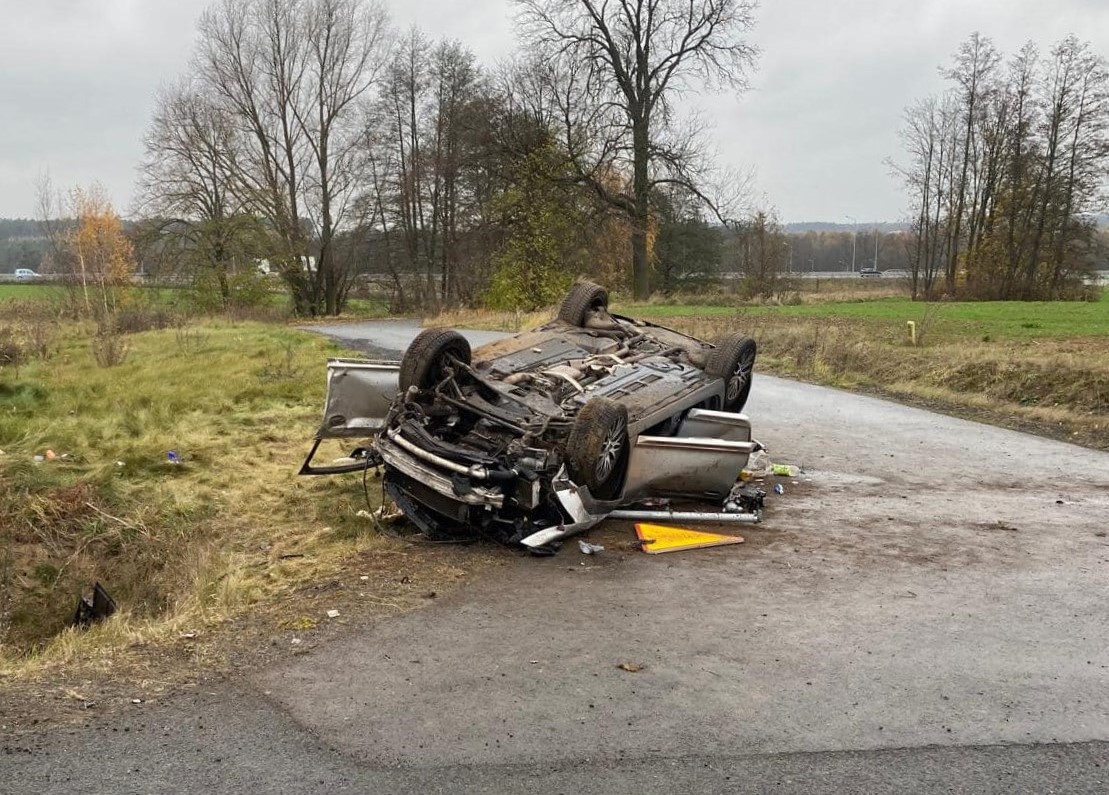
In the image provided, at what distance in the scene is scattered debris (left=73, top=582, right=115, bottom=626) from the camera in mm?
5488

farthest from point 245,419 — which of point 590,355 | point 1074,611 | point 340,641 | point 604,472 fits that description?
point 1074,611

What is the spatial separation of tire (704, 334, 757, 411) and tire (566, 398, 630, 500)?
222 centimetres

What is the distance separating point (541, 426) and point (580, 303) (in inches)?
124

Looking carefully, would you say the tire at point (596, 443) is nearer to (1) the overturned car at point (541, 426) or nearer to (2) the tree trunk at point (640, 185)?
(1) the overturned car at point (541, 426)

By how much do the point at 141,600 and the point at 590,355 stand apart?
Answer: 4371mm

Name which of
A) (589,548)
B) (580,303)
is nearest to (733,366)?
(580,303)

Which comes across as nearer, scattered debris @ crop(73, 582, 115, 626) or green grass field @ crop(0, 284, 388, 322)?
scattered debris @ crop(73, 582, 115, 626)

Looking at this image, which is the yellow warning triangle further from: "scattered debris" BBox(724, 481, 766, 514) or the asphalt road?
"scattered debris" BBox(724, 481, 766, 514)

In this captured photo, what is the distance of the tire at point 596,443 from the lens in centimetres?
606

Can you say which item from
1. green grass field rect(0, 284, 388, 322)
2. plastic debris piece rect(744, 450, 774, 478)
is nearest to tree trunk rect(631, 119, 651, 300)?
green grass field rect(0, 284, 388, 322)

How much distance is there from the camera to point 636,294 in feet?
141

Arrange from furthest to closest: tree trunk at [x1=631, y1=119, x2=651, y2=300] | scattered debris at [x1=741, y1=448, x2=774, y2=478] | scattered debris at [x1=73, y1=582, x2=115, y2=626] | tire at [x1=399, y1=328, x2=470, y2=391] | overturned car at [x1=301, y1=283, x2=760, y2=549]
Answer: tree trunk at [x1=631, y1=119, x2=651, y2=300] < scattered debris at [x1=741, y1=448, x2=774, y2=478] < tire at [x1=399, y1=328, x2=470, y2=391] < overturned car at [x1=301, y1=283, x2=760, y2=549] < scattered debris at [x1=73, y1=582, x2=115, y2=626]

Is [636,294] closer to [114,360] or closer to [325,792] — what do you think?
[114,360]

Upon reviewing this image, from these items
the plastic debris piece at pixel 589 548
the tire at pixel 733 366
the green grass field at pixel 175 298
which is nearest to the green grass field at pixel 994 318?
the green grass field at pixel 175 298
